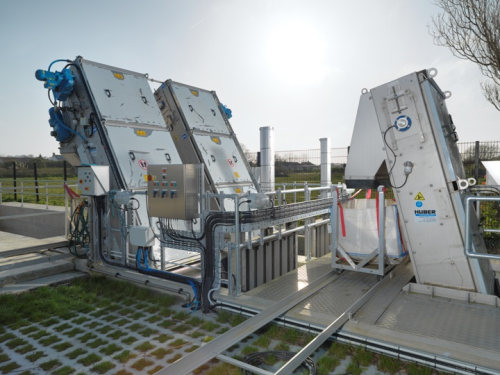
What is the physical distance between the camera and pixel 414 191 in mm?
4570

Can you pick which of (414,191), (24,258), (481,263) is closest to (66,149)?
(24,258)

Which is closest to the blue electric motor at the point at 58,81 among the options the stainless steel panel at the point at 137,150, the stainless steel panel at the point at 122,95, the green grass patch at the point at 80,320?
the stainless steel panel at the point at 122,95

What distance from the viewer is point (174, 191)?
4844 millimetres

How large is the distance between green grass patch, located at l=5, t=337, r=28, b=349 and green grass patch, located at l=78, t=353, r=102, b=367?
925 mm

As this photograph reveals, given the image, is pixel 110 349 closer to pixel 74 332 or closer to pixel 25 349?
pixel 74 332

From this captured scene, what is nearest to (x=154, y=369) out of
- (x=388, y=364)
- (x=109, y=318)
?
(x=109, y=318)

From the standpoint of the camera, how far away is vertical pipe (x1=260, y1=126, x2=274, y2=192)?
9.45 metres

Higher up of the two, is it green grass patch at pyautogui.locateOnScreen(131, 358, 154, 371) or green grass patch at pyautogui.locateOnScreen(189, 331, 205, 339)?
green grass patch at pyautogui.locateOnScreen(189, 331, 205, 339)

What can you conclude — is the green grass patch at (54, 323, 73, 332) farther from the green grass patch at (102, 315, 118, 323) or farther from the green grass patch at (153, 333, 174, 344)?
the green grass patch at (153, 333, 174, 344)

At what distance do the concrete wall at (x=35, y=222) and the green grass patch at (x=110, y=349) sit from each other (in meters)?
7.26

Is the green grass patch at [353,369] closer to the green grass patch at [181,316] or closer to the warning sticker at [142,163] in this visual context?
the green grass patch at [181,316]

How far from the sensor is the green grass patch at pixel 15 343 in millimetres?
3772

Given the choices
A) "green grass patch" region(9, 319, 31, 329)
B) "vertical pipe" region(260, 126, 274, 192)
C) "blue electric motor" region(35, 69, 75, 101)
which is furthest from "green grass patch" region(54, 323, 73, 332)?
"vertical pipe" region(260, 126, 274, 192)

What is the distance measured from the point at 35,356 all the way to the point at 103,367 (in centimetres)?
86
